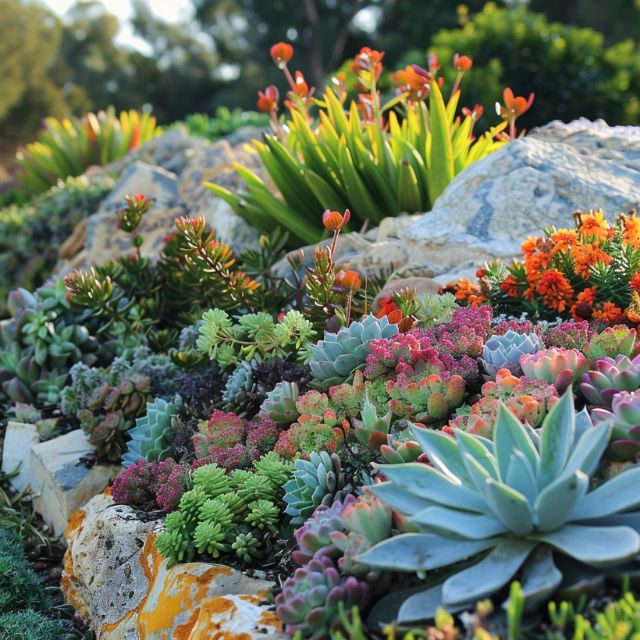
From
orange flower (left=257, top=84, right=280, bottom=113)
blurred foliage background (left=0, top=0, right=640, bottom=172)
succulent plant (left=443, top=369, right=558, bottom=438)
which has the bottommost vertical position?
blurred foliage background (left=0, top=0, right=640, bottom=172)

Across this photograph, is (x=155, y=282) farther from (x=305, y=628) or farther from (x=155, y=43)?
(x=155, y=43)

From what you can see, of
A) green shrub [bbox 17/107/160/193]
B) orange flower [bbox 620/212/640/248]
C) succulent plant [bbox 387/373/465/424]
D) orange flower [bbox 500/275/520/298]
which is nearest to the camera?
succulent plant [bbox 387/373/465/424]

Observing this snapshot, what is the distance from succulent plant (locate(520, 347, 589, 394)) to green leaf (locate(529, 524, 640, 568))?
72cm

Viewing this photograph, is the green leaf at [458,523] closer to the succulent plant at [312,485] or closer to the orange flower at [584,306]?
the succulent plant at [312,485]

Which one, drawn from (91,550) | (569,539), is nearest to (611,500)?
(569,539)

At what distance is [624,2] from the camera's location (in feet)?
67.2

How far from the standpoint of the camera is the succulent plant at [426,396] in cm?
255

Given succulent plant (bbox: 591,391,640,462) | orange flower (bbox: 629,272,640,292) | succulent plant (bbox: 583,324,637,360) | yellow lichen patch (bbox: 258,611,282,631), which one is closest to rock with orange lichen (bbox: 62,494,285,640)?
yellow lichen patch (bbox: 258,611,282,631)

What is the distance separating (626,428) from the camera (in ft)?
6.79

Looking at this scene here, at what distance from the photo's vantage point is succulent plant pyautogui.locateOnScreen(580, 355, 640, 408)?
2291mm

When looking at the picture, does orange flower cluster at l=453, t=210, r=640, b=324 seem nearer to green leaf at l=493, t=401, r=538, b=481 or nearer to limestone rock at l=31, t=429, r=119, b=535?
green leaf at l=493, t=401, r=538, b=481

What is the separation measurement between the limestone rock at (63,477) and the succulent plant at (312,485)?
1396mm

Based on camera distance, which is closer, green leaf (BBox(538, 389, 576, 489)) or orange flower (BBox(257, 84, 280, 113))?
green leaf (BBox(538, 389, 576, 489))

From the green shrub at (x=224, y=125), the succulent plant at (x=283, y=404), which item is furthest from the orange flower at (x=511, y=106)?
the green shrub at (x=224, y=125)
